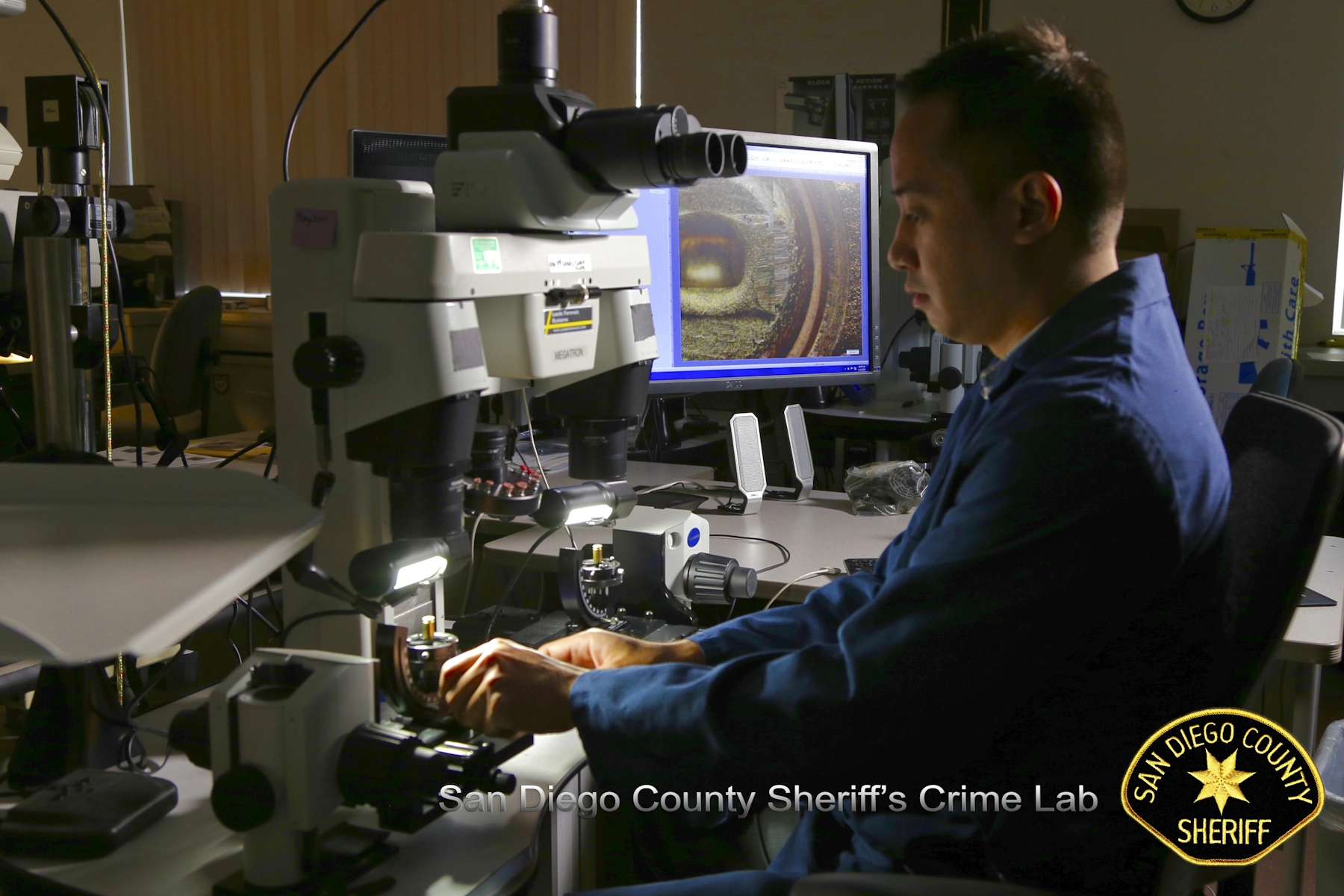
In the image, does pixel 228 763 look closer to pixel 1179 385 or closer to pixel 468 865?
→ pixel 468 865

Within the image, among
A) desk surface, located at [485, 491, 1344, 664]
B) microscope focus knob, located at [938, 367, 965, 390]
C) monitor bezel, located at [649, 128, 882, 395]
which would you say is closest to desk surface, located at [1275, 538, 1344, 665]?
desk surface, located at [485, 491, 1344, 664]

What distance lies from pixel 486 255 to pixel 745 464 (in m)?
1.25

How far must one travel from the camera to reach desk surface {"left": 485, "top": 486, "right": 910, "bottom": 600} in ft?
5.54

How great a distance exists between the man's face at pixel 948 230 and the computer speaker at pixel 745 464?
1.07m

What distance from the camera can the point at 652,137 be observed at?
89cm

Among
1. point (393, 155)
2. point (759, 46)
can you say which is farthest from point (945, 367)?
point (759, 46)

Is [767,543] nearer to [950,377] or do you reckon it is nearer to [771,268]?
[771,268]

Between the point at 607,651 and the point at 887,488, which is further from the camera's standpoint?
the point at 887,488

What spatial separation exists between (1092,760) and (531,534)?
3.80 ft

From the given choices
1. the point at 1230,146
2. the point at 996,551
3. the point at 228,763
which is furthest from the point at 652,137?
the point at 1230,146

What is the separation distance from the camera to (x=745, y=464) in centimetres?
208

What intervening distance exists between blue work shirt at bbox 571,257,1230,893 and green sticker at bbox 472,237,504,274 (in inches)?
13.9

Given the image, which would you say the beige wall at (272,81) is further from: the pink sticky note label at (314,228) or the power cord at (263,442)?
the pink sticky note label at (314,228)

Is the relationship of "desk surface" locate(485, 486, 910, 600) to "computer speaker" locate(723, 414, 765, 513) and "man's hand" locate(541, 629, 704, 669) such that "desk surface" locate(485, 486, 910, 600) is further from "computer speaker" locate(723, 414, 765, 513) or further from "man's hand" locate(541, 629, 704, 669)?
"man's hand" locate(541, 629, 704, 669)
